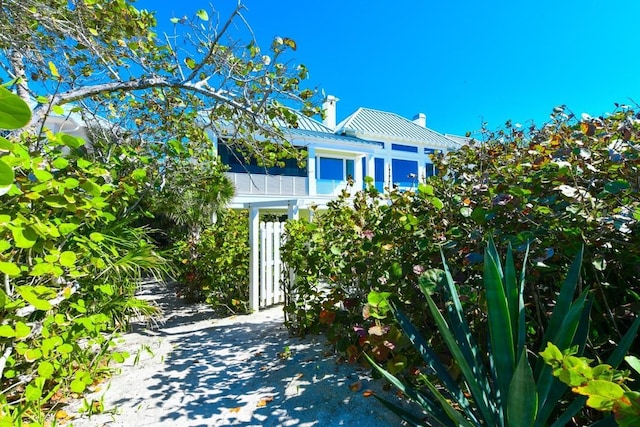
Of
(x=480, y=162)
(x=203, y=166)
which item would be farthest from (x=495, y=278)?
(x=203, y=166)

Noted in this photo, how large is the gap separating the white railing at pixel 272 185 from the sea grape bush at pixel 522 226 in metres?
13.5

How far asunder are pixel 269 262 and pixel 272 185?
1185 cm

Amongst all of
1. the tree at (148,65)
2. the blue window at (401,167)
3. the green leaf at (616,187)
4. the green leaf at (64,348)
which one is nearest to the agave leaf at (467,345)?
the green leaf at (616,187)

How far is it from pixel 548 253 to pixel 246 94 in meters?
3.48

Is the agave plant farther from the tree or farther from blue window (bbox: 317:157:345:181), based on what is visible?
blue window (bbox: 317:157:345:181)

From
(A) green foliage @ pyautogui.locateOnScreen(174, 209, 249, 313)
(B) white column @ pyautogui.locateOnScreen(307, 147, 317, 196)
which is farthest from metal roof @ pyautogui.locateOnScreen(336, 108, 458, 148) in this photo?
(A) green foliage @ pyautogui.locateOnScreen(174, 209, 249, 313)

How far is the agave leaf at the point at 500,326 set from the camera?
1.54 m

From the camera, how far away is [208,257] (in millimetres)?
6000

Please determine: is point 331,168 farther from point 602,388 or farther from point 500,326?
point 602,388

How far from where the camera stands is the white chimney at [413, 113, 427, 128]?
27500mm

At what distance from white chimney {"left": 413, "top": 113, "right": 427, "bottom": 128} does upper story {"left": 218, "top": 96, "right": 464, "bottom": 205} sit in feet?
7.88

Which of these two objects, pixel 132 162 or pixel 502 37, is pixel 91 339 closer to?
pixel 132 162

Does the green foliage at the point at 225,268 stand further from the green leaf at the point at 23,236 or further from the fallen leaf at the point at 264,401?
the green leaf at the point at 23,236

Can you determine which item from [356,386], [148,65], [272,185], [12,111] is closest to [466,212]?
[356,386]
